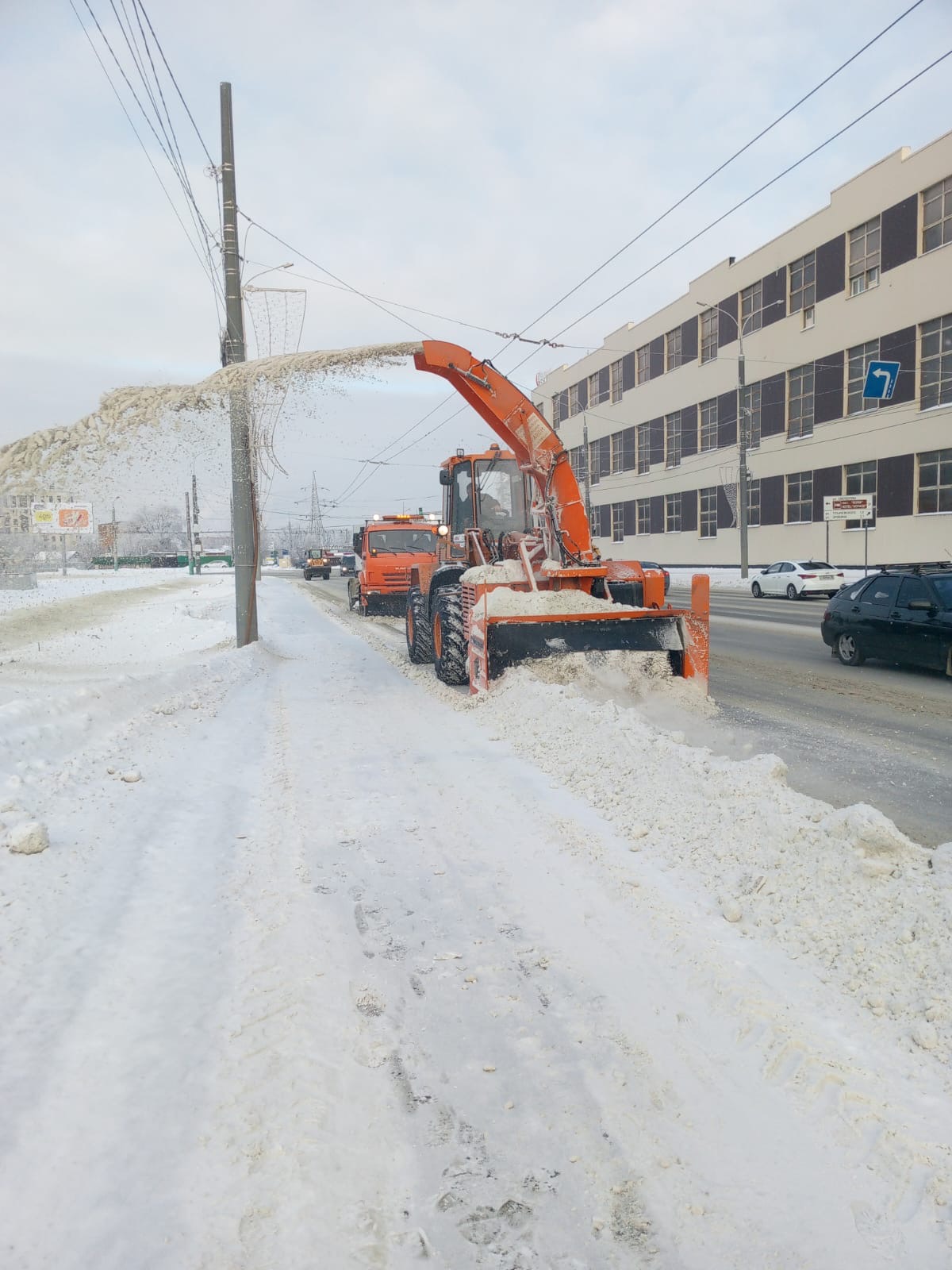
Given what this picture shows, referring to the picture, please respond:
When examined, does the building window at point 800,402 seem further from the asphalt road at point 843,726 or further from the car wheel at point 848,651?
the car wheel at point 848,651

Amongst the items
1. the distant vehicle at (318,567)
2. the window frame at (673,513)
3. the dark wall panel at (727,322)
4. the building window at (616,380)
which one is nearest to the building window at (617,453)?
the building window at (616,380)

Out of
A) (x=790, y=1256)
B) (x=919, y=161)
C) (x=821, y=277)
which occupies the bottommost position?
(x=790, y=1256)

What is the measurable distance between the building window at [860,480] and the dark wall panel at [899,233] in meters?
7.34

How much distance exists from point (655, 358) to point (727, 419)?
9012mm

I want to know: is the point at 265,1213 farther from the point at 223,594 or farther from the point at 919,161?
the point at 919,161

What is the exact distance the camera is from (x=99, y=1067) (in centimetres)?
271

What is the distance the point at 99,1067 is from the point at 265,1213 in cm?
91

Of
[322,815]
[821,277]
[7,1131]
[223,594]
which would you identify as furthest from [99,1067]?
[821,277]

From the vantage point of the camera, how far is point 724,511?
42469 millimetres

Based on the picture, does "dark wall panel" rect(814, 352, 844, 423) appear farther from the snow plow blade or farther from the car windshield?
the snow plow blade

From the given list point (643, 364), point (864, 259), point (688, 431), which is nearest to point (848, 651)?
point (864, 259)

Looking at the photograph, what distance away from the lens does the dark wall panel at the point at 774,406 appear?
37219mm

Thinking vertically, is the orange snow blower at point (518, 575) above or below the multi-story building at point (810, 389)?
below

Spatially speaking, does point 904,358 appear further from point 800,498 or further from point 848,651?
point 848,651
